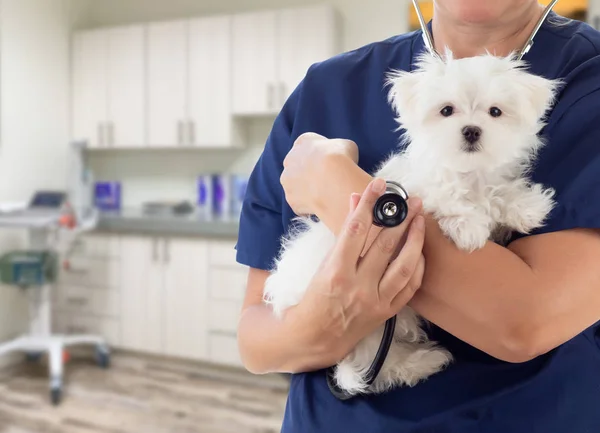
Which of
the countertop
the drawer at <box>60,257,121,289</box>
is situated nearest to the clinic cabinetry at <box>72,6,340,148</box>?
the countertop

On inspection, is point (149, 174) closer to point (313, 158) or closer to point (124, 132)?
point (124, 132)

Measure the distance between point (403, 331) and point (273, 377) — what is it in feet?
9.06

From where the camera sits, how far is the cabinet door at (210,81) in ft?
12.3

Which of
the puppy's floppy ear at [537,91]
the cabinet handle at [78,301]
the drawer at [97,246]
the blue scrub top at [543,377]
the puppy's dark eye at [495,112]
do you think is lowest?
the cabinet handle at [78,301]

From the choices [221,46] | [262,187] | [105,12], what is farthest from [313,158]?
[105,12]

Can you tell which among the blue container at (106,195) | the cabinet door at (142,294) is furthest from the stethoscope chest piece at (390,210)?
the blue container at (106,195)

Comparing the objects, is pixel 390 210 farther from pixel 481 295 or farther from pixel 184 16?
pixel 184 16

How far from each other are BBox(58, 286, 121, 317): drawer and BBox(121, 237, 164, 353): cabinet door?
0.25 feet

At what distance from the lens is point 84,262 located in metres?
3.91

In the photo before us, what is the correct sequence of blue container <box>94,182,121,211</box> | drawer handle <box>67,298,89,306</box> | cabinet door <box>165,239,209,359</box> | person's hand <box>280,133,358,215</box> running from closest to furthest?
1. person's hand <box>280,133,358,215</box>
2. cabinet door <box>165,239,209,359</box>
3. drawer handle <box>67,298,89,306</box>
4. blue container <box>94,182,121,211</box>

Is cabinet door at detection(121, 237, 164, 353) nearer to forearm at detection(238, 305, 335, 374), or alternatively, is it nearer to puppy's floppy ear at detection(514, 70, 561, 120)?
forearm at detection(238, 305, 335, 374)

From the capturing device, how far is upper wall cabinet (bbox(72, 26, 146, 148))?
4.02 meters

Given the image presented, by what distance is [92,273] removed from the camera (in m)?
3.90

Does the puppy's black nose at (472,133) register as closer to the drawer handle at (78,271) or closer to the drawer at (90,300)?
the drawer at (90,300)
